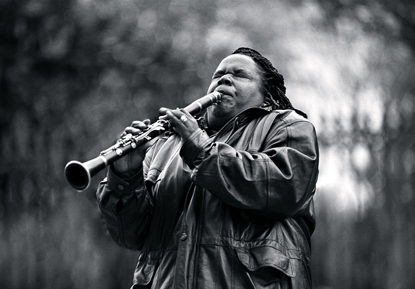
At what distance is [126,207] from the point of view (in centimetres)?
371

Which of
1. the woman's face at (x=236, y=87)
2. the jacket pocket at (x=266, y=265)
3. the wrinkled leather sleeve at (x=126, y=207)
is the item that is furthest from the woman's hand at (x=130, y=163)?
the jacket pocket at (x=266, y=265)

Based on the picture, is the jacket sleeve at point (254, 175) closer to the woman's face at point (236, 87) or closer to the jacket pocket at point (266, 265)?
the jacket pocket at point (266, 265)

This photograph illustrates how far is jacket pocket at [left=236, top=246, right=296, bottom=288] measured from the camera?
10.9ft

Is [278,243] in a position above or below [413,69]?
below

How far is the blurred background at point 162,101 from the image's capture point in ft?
44.9

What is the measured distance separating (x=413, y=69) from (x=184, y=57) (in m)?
4.71

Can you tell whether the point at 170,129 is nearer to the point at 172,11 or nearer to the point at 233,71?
the point at 233,71

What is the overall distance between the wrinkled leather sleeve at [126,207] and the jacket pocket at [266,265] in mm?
659

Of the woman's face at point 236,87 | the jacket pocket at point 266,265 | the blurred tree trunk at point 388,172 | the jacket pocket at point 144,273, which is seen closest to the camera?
the jacket pocket at point 266,265

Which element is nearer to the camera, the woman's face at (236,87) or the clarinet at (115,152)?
the clarinet at (115,152)

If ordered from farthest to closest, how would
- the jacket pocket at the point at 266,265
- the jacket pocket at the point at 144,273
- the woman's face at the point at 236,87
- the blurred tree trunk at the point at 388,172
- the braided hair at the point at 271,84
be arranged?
the blurred tree trunk at the point at 388,172 < the braided hair at the point at 271,84 < the woman's face at the point at 236,87 < the jacket pocket at the point at 144,273 < the jacket pocket at the point at 266,265

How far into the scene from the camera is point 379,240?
48.2 feet

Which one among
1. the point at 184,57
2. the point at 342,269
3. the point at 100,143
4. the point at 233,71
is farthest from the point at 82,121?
the point at 233,71

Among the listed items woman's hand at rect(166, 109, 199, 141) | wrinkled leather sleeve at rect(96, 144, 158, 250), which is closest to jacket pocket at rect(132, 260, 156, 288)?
wrinkled leather sleeve at rect(96, 144, 158, 250)
